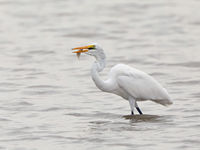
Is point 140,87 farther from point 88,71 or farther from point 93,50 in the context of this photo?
point 88,71

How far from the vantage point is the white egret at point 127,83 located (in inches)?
436

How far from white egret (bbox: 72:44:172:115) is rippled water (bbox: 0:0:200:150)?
40 centimetres

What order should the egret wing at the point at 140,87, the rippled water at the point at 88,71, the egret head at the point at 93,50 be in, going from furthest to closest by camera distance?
1. the egret wing at the point at 140,87
2. the egret head at the point at 93,50
3. the rippled water at the point at 88,71

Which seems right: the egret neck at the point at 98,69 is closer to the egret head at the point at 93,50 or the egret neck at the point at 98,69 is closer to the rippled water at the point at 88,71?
the egret head at the point at 93,50

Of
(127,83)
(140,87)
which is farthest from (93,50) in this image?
(140,87)

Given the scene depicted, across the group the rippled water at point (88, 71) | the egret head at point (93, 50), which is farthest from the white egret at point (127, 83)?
the rippled water at point (88, 71)

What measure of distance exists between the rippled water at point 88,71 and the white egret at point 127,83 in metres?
0.40

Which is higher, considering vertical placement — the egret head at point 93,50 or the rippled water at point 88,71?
the egret head at point 93,50

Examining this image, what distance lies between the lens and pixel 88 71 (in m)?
16.1

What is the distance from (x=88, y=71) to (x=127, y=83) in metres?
4.91

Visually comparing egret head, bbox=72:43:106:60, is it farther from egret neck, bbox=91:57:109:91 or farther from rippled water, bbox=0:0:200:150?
rippled water, bbox=0:0:200:150

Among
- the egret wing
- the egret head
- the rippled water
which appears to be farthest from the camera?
the egret wing

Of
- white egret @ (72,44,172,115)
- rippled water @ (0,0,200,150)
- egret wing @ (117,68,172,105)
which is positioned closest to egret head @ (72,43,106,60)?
white egret @ (72,44,172,115)

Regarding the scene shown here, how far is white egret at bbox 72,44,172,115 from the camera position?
436 inches
